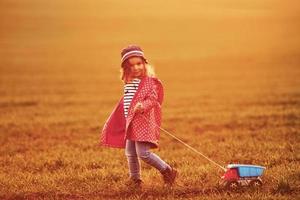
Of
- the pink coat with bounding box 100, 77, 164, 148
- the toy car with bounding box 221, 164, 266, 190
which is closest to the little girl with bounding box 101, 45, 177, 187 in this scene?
the pink coat with bounding box 100, 77, 164, 148

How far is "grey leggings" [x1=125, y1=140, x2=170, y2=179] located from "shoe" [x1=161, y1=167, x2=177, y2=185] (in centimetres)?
6

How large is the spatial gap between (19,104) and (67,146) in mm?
9808

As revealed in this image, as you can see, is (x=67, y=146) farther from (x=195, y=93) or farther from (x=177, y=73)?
(x=177, y=73)

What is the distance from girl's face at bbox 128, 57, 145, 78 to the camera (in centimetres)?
769

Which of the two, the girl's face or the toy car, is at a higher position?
the girl's face

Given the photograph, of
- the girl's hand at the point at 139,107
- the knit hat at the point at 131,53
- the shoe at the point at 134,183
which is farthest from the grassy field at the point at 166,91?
the knit hat at the point at 131,53

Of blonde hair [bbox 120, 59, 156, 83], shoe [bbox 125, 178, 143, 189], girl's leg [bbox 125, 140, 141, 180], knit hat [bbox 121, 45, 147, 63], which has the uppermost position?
knit hat [bbox 121, 45, 147, 63]

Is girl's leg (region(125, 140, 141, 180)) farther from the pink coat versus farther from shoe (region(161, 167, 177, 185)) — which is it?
shoe (region(161, 167, 177, 185))

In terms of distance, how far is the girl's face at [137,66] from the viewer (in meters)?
7.69

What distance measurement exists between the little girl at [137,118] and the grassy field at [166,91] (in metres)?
0.36

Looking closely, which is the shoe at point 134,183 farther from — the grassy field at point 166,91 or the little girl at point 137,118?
the grassy field at point 166,91

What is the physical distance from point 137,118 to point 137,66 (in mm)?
684

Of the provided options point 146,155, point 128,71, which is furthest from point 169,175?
point 128,71

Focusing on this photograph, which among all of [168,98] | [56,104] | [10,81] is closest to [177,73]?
[10,81]
